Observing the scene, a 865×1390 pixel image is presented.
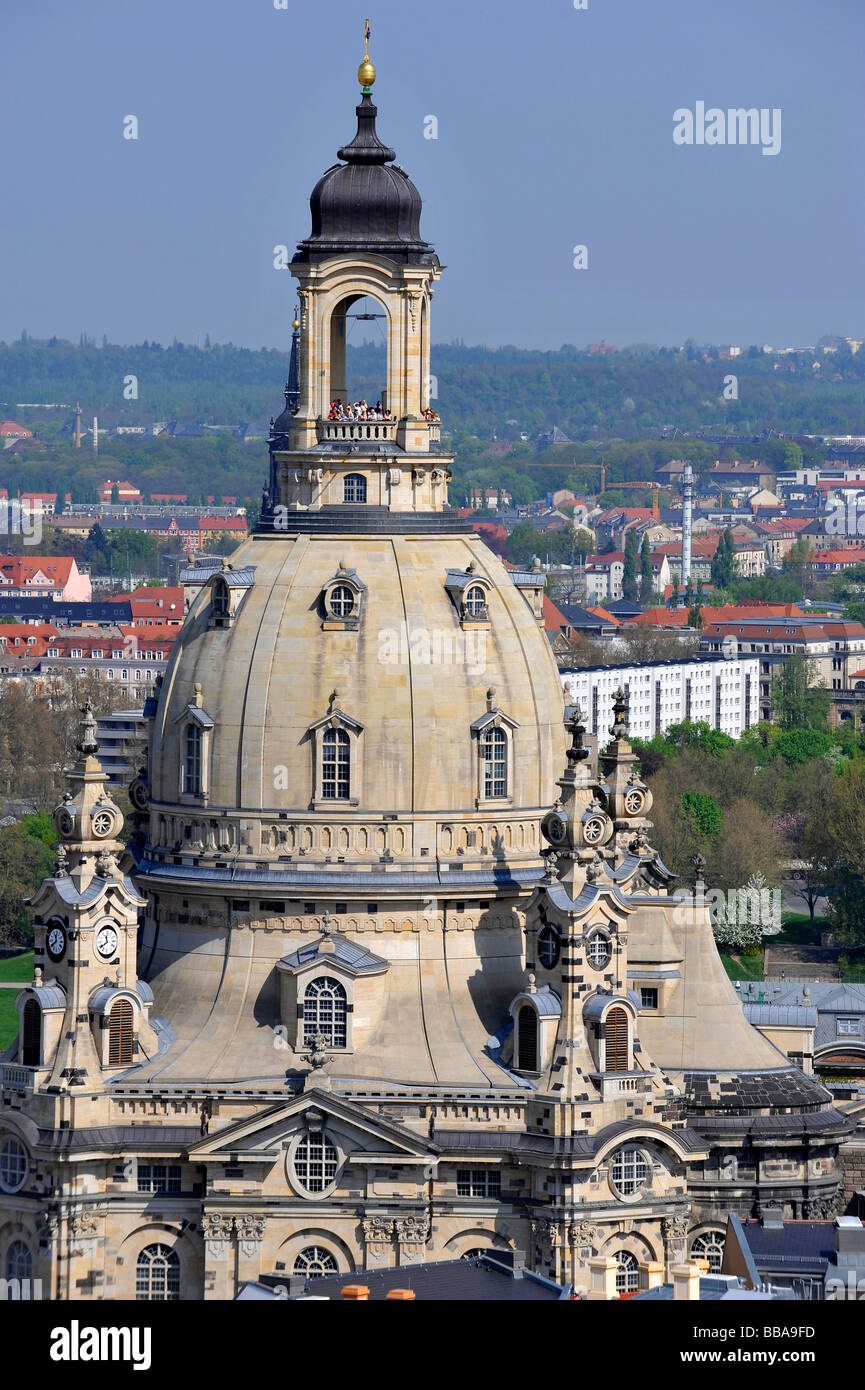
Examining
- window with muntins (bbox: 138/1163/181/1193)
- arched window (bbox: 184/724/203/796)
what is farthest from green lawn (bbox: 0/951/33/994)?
window with muntins (bbox: 138/1163/181/1193)

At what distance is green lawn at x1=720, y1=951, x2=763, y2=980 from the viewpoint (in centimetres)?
16562

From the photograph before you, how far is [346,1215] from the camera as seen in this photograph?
309 feet

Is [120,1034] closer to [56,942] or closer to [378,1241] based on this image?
[56,942]

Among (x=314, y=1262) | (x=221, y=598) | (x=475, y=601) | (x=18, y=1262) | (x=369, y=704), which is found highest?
(x=221, y=598)

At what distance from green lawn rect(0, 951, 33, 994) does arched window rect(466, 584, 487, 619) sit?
74.0 meters

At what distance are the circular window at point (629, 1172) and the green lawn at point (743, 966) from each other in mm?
67582

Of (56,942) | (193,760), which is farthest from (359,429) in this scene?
(56,942)

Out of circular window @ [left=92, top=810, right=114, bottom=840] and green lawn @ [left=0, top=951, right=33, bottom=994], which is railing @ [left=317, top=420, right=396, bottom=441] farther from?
green lawn @ [left=0, top=951, right=33, bottom=994]

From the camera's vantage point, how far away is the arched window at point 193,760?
99.6 meters

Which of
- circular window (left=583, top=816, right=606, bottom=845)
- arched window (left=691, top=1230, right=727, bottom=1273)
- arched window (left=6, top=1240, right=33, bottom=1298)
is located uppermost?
circular window (left=583, top=816, right=606, bottom=845)

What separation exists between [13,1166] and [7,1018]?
214 feet

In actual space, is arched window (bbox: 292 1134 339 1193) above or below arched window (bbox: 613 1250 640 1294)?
above

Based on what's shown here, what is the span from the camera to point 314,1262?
309 feet
